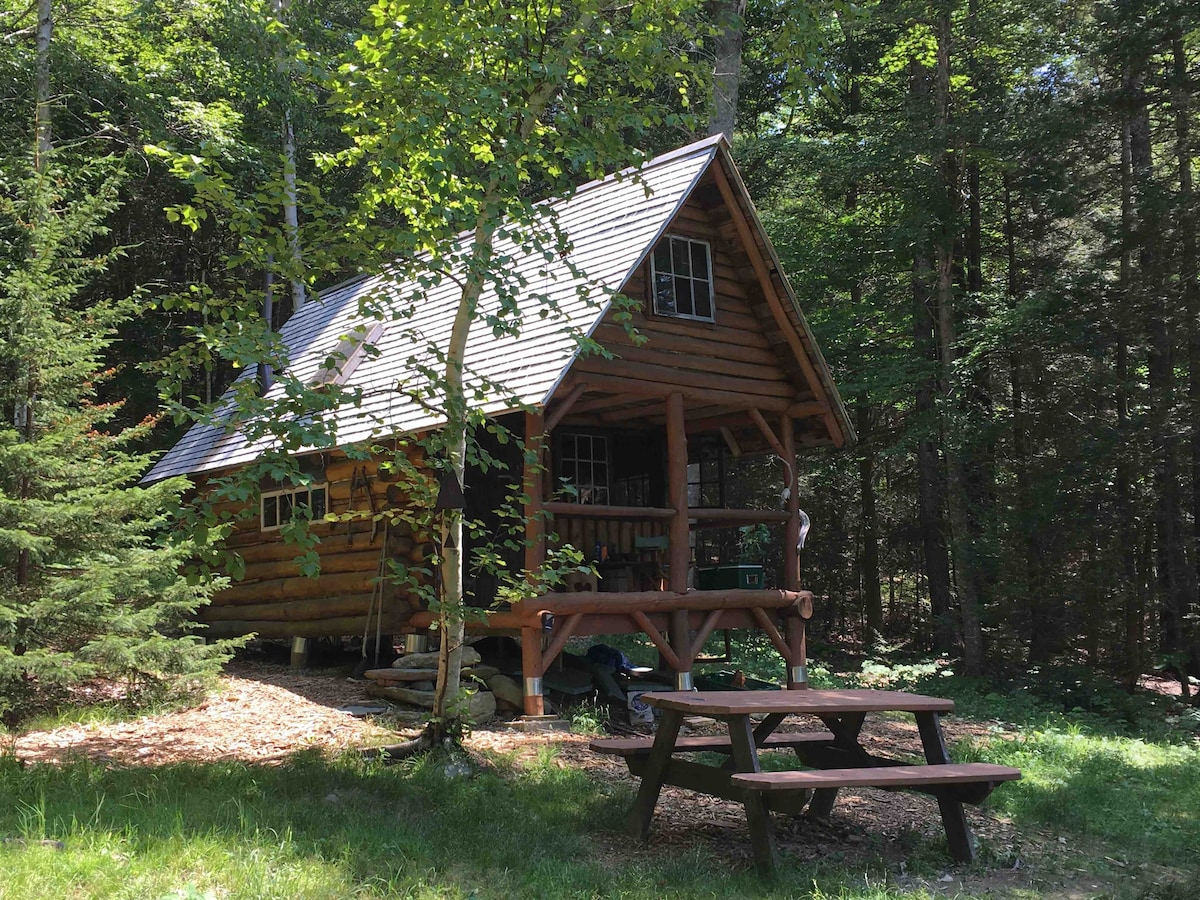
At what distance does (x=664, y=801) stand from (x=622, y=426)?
793 centimetres

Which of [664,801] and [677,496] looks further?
[677,496]

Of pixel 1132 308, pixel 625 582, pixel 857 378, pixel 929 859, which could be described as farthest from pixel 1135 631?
pixel 929 859

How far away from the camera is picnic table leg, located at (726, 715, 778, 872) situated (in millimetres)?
6066

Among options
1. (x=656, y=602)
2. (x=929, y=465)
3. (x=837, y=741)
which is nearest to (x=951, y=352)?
(x=929, y=465)

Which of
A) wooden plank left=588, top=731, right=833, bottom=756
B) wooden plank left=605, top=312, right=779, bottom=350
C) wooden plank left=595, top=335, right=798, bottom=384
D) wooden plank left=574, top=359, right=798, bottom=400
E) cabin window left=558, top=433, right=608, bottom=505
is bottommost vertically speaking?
wooden plank left=588, top=731, right=833, bottom=756

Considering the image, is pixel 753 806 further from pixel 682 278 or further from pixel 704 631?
pixel 682 278

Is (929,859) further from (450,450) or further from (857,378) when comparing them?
(857,378)

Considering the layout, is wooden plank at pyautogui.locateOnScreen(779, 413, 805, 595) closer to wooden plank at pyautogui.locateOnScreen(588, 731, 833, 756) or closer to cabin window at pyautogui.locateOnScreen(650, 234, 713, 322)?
cabin window at pyautogui.locateOnScreen(650, 234, 713, 322)

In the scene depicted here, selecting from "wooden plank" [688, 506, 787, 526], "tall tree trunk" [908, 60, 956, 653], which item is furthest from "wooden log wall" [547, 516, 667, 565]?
"tall tree trunk" [908, 60, 956, 653]

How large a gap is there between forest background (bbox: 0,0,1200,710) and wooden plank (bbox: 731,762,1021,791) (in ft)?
34.8

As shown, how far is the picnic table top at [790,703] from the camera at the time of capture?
20.6 ft

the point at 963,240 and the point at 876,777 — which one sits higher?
the point at 963,240

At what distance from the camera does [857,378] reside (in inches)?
776

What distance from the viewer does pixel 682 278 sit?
13.1 m
